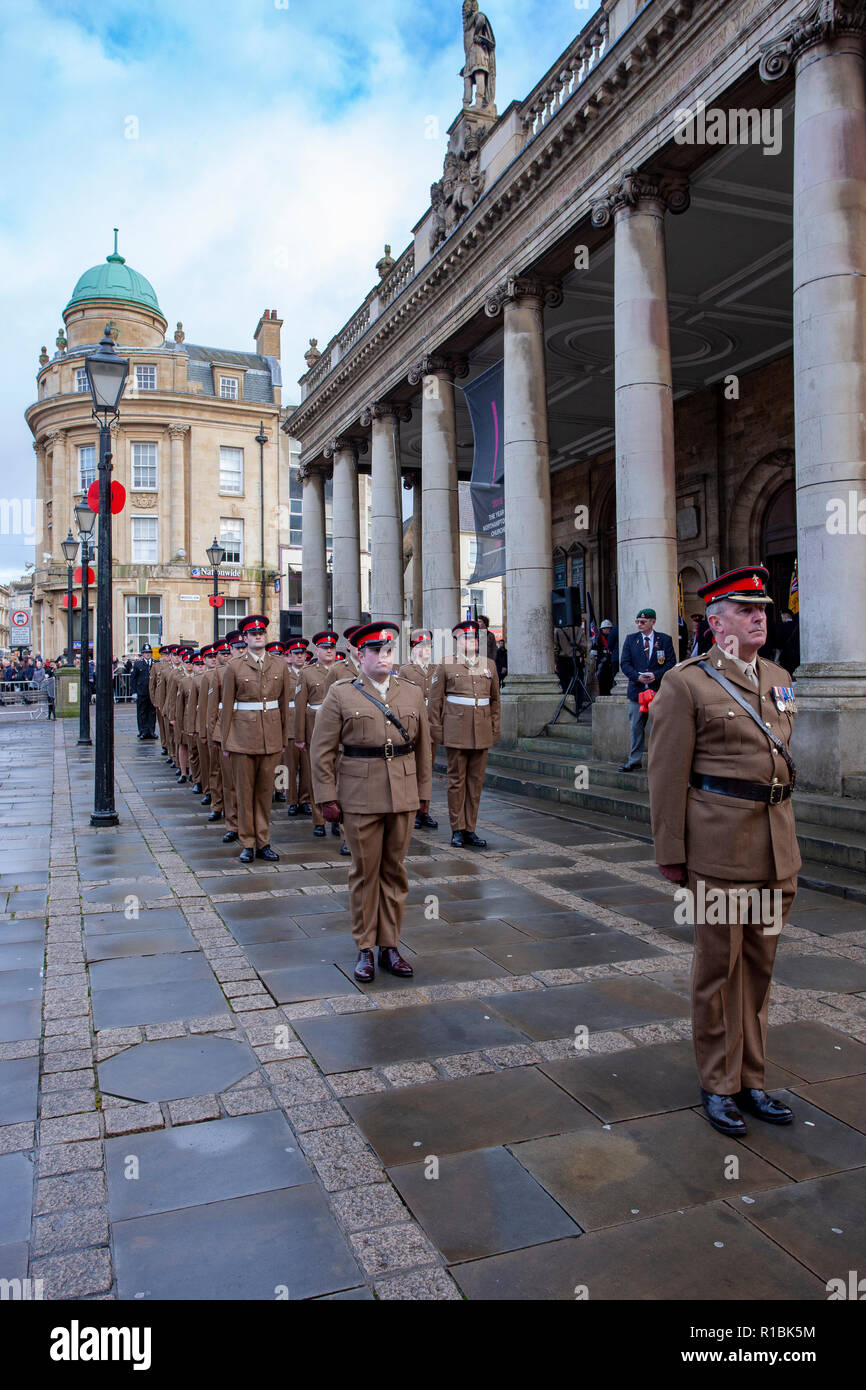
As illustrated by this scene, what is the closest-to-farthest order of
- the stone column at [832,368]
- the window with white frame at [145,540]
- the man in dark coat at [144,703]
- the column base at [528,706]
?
1. the stone column at [832,368]
2. the column base at [528,706]
3. the man in dark coat at [144,703]
4. the window with white frame at [145,540]

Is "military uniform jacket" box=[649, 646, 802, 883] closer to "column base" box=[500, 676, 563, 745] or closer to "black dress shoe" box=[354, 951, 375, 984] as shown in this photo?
"black dress shoe" box=[354, 951, 375, 984]

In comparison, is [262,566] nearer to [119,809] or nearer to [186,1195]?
[119,809]

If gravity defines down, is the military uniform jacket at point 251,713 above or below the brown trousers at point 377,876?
above

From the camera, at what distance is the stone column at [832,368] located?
8461 millimetres

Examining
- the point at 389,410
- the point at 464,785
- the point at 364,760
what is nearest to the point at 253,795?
the point at 464,785

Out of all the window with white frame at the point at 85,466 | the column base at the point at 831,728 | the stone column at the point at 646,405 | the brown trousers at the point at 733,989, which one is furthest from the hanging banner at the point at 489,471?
the window with white frame at the point at 85,466

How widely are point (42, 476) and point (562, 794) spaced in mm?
43777

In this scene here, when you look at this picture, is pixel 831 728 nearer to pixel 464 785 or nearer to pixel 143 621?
pixel 464 785

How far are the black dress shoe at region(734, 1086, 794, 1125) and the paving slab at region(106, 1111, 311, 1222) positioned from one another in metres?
1.67

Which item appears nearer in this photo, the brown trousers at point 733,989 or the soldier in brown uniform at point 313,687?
the brown trousers at point 733,989

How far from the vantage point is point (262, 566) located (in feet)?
145

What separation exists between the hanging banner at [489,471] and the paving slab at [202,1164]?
42.6 feet

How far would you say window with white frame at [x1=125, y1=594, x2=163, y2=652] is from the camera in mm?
44219

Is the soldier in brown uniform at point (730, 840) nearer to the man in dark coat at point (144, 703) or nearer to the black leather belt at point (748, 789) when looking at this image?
the black leather belt at point (748, 789)
